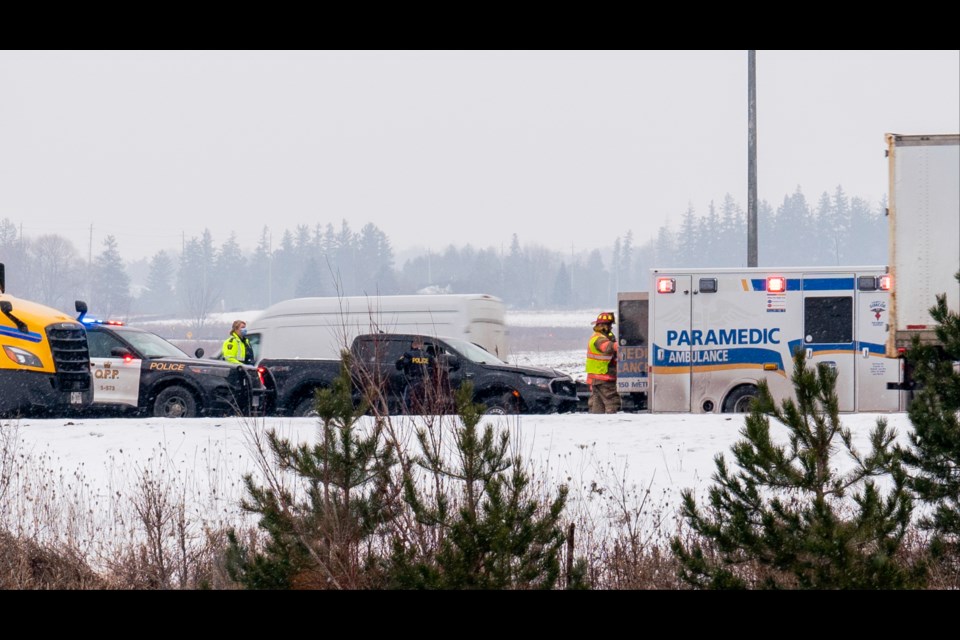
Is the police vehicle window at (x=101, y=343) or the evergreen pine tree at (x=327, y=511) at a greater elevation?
the police vehicle window at (x=101, y=343)

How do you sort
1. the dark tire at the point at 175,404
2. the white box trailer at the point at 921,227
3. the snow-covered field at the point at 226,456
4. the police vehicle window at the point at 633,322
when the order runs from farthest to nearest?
the police vehicle window at the point at 633,322
the dark tire at the point at 175,404
the snow-covered field at the point at 226,456
the white box trailer at the point at 921,227

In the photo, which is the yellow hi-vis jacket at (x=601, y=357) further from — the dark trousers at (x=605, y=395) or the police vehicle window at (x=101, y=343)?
the police vehicle window at (x=101, y=343)

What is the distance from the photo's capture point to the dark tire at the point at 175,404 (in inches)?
658

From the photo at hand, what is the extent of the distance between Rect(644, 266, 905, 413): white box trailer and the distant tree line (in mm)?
78721

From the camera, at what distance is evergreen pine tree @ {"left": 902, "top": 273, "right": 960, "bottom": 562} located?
24.0 ft

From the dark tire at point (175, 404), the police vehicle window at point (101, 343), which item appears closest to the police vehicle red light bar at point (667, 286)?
the dark tire at point (175, 404)

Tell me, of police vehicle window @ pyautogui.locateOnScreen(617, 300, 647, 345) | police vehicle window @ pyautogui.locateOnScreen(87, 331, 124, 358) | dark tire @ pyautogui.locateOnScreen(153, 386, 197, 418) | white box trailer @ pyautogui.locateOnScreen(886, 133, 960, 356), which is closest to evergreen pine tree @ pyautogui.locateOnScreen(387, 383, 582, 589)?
white box trailer @ pyautogui.locateOnScreen(886, 133, 960, 356)

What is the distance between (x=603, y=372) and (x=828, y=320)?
130 inches

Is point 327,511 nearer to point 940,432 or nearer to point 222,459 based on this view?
point 940,432

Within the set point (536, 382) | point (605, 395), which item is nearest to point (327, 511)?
point (536, 382)

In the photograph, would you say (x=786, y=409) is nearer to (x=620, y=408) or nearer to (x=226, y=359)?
(x=620, y=408)

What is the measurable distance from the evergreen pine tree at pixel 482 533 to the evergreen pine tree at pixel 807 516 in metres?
0.82

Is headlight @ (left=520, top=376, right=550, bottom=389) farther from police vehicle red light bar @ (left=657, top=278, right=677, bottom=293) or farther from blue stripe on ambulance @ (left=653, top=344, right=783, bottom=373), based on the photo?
police vehicle red light bar @ (left=657, top=278, right=677, bottom=293)
